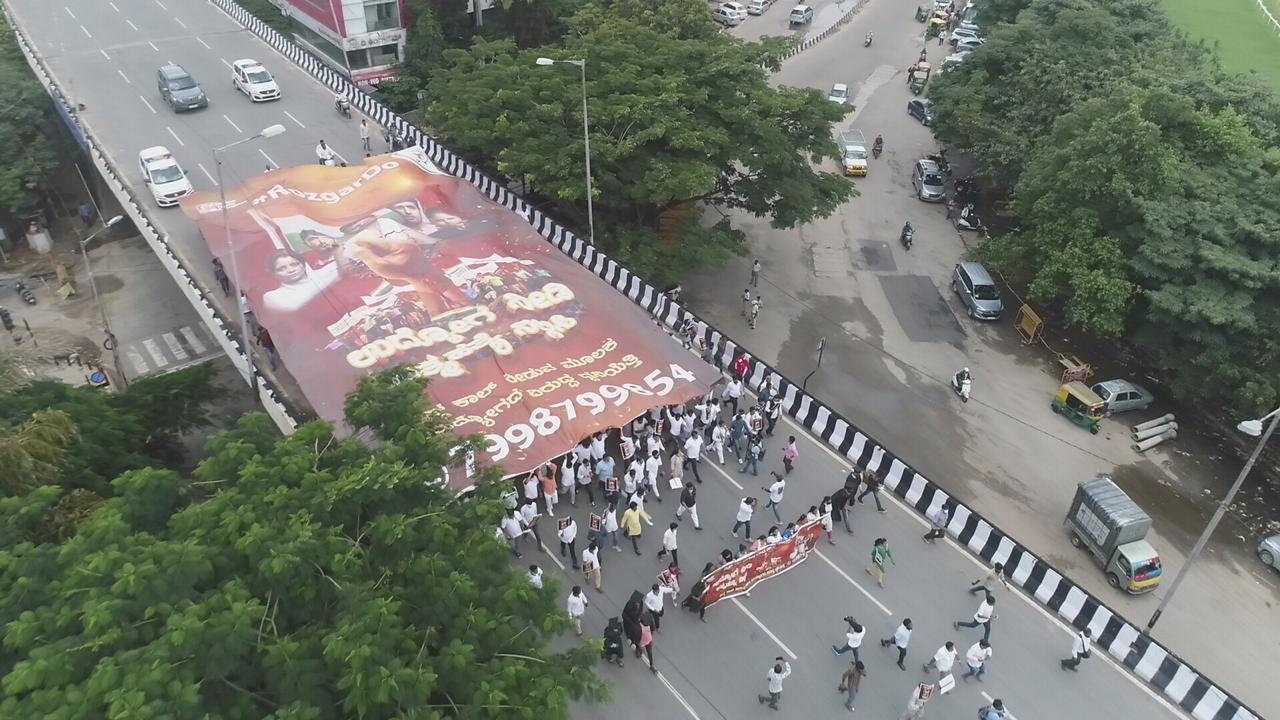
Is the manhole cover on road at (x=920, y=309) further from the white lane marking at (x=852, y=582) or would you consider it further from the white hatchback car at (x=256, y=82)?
the white hatchback car at (x=256, y=82)

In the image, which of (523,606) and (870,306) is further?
(870,306)

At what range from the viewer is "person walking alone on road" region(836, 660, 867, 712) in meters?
16.5

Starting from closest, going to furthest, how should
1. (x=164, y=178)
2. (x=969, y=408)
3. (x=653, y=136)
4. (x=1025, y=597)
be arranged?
1. (x=1025, y=597)
2. (x=653, y=136)
3. (x=164, y=178)
4. (x=969, y=408)

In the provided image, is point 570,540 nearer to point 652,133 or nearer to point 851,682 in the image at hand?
point 851,682

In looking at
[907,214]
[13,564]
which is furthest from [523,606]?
[907,214]

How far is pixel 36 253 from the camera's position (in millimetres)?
44156

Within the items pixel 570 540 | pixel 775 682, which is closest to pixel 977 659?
pixel 775 682

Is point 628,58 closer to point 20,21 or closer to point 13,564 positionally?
point 13,564

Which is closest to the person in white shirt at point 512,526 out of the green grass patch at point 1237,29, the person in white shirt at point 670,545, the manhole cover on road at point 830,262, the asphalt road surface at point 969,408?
the person in white shirt at point 670,545

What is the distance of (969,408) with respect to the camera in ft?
103

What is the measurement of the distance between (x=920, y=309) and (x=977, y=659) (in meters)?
22.5

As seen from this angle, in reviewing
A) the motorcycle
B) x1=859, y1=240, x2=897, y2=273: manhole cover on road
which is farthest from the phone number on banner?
x1=859, y1=240, x2=897, y2=273: manhole cover on road

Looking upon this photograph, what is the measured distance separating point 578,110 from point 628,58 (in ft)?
13.2

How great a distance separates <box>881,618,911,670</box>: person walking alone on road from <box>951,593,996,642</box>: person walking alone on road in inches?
55.8
